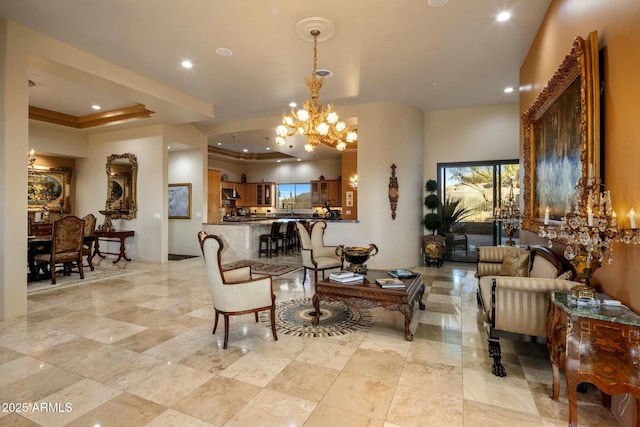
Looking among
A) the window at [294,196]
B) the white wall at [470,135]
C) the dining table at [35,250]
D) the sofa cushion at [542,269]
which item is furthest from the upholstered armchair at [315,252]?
the window at [294,196]

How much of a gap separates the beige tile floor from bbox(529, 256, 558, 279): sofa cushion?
0.74 meters

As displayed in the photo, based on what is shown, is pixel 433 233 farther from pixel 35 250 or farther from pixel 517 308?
pixel 35 250

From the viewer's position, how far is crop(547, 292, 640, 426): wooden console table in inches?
66.6

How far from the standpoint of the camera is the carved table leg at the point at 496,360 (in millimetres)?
2527

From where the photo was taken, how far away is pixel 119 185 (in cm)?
822

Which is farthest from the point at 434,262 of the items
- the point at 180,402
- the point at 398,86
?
the point at 180,402

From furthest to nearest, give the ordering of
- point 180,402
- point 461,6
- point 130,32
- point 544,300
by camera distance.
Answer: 1. point 130,32
2. point 461,6
3. point 544,300
4. point 180,402

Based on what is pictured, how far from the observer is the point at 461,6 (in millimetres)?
3484

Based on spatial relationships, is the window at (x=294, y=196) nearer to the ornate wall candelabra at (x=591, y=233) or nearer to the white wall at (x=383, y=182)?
the white wall at (x=383, y=182)

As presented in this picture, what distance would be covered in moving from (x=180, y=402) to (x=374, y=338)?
190cm

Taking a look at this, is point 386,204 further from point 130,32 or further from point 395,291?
point 130,32

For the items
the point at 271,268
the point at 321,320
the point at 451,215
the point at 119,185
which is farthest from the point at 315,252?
the point at 119,185

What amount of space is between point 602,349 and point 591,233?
0.68 meters

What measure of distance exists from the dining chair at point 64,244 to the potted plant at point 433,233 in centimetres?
709
